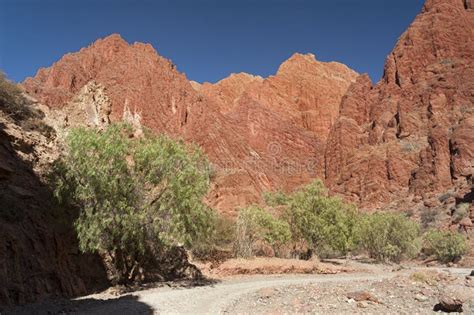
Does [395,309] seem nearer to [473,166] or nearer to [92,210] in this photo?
[92,210]

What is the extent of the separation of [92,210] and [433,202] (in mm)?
82883

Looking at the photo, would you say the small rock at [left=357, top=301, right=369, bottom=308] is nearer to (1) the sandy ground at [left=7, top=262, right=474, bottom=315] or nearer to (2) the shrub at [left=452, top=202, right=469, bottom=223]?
(1) the sandy ground at [left=7, top=262, right=474, bottom=315]

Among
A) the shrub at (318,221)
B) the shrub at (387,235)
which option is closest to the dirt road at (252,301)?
the shrub at (318,221)

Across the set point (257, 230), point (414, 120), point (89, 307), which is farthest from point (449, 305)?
point (414, 120)

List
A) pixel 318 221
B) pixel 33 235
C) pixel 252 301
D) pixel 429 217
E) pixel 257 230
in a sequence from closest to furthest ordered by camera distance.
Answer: pixel 252 301, pixel 33 235, pixel 257 230, pixel 318 221, pixel 429 217

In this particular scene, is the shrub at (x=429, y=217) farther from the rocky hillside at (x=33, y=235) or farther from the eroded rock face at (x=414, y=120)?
the rocky hillside at (x=33, y=235)

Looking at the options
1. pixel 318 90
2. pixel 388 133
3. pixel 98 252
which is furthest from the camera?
pixel 318 90

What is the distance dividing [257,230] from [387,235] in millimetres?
22863

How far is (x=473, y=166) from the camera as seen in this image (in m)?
91.2

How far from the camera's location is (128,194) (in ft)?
60.5

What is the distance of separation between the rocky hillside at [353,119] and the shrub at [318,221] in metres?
37.9

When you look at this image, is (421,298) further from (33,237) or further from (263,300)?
(33,237)

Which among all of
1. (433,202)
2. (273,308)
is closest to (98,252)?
(273,308)

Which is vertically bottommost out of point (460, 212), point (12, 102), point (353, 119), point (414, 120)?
point (460, 212)
